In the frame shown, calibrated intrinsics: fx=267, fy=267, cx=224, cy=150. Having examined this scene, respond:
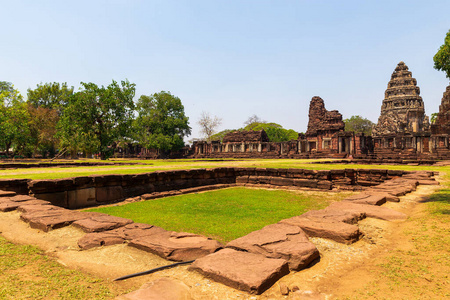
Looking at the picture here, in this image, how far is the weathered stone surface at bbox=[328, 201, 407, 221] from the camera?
408 centimetres

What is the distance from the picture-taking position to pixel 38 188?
21.4ft

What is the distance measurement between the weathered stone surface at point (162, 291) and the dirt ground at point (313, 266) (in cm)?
8

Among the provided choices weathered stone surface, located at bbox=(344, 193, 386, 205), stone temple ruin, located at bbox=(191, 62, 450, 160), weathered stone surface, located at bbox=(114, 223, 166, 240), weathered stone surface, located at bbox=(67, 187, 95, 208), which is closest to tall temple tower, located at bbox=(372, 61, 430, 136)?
stone temple ruin, located at bbox=(191, 62, 450, 160)

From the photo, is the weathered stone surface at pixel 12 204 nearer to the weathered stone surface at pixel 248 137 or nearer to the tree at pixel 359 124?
the weathered stone surface at pixel 248 137

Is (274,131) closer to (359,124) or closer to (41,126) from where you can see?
Answer: (359,124)

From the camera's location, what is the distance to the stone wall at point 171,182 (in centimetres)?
680

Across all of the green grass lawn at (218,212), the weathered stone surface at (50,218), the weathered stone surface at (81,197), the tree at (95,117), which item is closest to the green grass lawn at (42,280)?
the weathered stone surface at (50,218)

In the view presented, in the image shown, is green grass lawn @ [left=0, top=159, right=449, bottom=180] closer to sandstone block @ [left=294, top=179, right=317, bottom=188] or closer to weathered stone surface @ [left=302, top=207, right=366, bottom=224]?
sandstone block @ [left=294, top=179, right=317, bottom=188]

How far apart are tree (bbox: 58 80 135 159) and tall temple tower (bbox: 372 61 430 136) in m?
49.7

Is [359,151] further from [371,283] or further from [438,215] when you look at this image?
[371,283]

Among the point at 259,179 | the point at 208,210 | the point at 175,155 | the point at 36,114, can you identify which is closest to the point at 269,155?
the point at 175,155

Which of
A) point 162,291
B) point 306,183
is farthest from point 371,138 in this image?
point 162,291

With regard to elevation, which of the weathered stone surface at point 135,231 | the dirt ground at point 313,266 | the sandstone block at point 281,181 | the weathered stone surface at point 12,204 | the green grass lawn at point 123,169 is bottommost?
the sandstone block at point 281,181

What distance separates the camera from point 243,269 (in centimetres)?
215
